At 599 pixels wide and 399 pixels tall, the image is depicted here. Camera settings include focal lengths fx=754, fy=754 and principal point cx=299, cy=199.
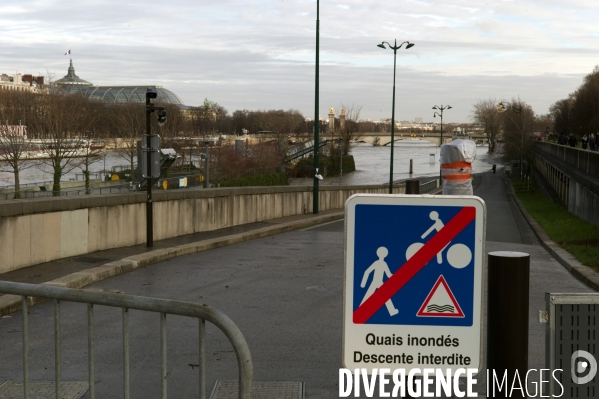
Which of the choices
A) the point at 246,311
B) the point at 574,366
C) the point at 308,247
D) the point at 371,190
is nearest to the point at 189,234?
the point at 308,247

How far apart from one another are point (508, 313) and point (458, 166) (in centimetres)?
609

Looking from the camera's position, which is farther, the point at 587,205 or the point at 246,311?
the point at 587,205

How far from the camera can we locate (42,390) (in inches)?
219

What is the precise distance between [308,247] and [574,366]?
11.8 metres

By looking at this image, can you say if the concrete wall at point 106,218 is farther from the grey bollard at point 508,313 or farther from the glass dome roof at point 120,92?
the glass dome roof at point 120,92

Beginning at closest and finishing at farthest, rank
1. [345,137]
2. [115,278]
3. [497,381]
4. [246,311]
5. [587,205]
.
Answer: [497,381] < [246,311] < [115,278] < [587,205] < [345,137]

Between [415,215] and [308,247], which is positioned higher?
[415,215]

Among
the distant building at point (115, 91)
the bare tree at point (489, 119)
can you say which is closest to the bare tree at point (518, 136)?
the bare tree at point (489, 119)

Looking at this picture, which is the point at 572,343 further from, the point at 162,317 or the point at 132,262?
the point at 132,262

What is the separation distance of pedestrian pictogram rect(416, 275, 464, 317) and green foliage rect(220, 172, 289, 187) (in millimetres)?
48604

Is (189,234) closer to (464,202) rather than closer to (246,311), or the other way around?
(246,311)

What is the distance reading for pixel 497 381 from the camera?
376cm

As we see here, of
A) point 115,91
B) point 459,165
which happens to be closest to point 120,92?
point 115,91

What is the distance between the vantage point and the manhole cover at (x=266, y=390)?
18.2ft
